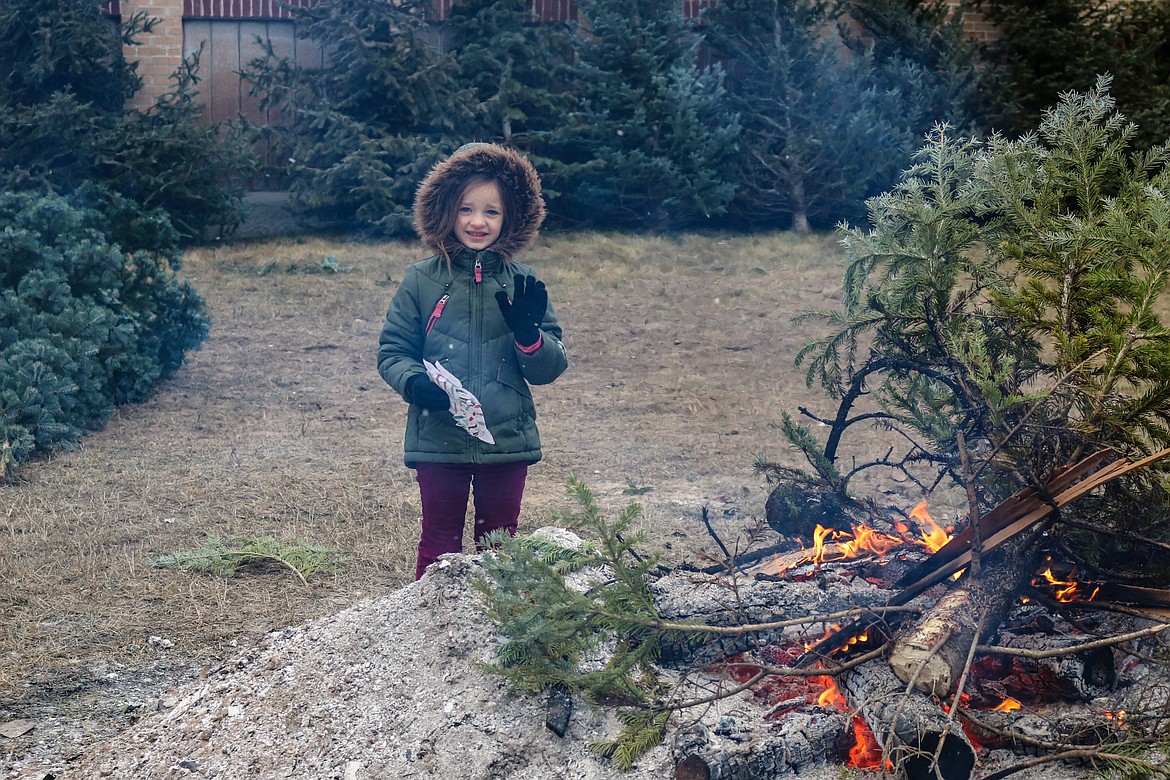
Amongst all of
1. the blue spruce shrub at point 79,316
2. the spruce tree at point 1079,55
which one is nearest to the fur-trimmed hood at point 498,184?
the blue spruce shrub at point 79,316

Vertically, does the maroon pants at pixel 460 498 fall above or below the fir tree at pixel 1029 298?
below

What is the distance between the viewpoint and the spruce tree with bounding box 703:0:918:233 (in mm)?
11172

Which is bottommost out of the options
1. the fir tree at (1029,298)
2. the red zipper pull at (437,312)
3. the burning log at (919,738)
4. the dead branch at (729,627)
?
the burning log at (919,738)

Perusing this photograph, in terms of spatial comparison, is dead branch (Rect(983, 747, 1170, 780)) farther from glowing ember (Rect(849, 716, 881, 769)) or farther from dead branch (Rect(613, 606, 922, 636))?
dead branch (Rect(613, 606, 922, 636))

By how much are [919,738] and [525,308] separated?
1740mm

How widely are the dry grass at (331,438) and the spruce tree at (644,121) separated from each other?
55 centimetres

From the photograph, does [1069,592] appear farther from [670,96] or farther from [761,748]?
[670,96]

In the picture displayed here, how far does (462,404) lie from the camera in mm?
3688

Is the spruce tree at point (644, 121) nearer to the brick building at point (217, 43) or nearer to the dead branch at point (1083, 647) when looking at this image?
the brick building at point (217, 43)

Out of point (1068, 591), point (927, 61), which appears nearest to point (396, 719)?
point (1068, 591)

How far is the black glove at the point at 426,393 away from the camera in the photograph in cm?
367

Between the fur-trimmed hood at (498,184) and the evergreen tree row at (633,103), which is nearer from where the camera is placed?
the fur-trimmed hood at (498,184)

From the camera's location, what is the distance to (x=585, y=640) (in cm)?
260

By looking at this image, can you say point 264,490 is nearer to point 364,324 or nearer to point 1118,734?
point 364,324
